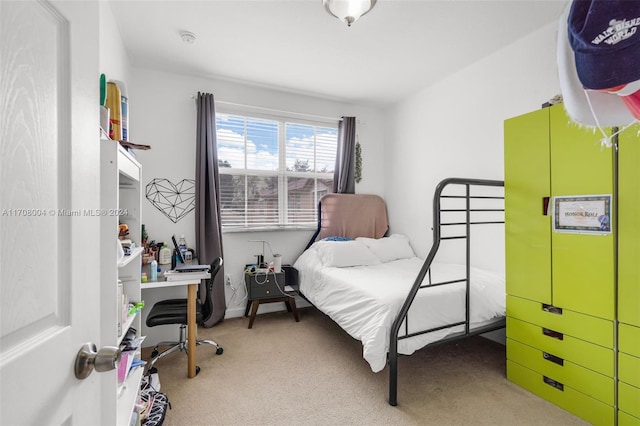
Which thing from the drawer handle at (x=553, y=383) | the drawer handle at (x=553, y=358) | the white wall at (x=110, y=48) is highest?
the white wall at (x=110, y=48)

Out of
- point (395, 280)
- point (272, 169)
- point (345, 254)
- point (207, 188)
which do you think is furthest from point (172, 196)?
point (395, 280)

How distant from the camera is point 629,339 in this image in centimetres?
149

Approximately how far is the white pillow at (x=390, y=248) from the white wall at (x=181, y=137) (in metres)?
0.86

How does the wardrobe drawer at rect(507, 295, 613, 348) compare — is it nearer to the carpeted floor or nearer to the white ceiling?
the carpeted floor

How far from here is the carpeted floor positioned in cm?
172

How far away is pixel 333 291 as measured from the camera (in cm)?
251

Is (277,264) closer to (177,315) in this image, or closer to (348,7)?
(177,315)

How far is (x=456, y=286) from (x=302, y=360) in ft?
4.36

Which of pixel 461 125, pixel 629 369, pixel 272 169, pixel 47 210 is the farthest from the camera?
pixel 272 169

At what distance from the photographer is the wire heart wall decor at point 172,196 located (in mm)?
2973

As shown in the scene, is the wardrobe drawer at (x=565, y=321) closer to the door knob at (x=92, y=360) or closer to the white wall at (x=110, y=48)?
the door knob at (x=92, y=360)

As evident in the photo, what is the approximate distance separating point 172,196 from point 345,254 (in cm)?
188

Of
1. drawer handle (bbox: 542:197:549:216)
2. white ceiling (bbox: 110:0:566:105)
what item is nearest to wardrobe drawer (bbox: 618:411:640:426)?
drawer handle (bbox: 542:197:549:216)

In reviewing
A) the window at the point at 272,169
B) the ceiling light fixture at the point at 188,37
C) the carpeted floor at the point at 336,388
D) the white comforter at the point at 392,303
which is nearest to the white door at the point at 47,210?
Result: the carpeted floor at the point at 336,388
